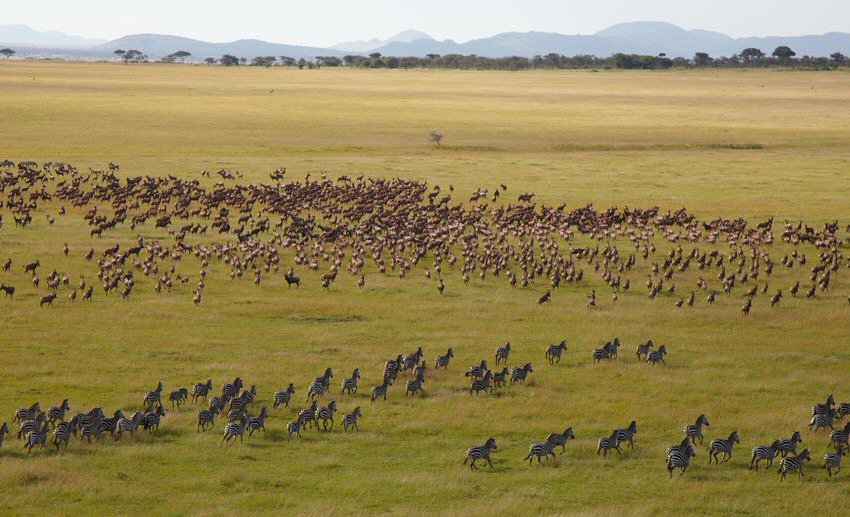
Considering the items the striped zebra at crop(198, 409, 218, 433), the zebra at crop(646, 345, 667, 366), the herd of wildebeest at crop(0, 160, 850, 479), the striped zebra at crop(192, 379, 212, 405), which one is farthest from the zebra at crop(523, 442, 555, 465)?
the zebra at crop(646, 345, 667, 366)

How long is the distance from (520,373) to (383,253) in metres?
16.9

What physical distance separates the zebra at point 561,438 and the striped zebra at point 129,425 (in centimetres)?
781

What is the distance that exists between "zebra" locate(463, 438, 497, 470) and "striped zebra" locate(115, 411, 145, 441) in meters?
6.29

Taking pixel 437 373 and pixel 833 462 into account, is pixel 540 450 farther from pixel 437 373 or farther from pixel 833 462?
pixel 437 373

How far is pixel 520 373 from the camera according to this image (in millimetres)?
24188

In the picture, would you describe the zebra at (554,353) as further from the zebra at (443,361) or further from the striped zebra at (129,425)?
the striped zebra at (129,425)

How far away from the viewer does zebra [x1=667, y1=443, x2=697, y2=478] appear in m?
18.9

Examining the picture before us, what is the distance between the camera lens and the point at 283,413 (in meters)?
22.0

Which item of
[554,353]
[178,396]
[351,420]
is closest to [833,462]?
[554,353]

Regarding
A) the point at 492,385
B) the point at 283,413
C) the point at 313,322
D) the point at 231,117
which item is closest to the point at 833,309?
the point at 492,385

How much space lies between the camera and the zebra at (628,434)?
20.1 metres

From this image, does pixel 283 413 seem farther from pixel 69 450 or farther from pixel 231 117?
pixel 231 117

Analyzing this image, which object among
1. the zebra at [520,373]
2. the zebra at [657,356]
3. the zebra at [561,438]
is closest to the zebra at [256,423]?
the zebra at [561,438]

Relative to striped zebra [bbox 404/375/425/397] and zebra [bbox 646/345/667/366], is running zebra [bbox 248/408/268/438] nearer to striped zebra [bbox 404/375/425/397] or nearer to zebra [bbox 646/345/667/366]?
striped zebra [bbox 404/375/425/397]
